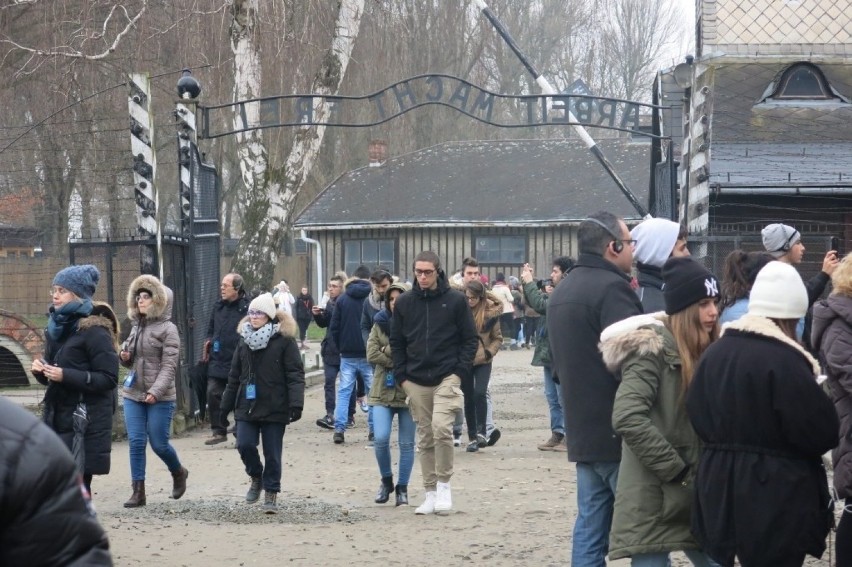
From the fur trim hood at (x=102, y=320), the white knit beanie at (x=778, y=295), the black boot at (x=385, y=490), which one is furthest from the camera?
the black boot at (x=385, y=490)

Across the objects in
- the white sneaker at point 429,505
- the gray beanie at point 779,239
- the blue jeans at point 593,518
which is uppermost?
the gray beanie at point 779,239

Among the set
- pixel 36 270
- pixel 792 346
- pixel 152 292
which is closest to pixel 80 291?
pixel 152 292

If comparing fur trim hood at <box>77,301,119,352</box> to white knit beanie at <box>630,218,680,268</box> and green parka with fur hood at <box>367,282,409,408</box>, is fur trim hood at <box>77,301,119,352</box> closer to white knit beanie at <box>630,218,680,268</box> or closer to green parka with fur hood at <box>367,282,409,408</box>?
green parka with fur hood at <box>367,282,409,408</box>

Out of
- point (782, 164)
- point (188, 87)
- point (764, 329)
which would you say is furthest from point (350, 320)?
point (764, 329)

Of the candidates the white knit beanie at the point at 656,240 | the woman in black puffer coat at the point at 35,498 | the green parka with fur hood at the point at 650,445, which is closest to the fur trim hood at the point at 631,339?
the green parka with fur hood at the point at 650,445

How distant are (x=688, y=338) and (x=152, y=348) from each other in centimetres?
570

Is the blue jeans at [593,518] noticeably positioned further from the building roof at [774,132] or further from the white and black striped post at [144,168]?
the building roof at [774,132]

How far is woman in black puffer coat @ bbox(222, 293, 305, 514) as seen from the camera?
390 inches

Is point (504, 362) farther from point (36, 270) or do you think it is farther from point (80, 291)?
point (80, 291)

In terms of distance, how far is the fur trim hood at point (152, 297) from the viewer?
1035cm

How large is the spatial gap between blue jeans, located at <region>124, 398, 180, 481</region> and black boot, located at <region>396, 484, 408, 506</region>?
5.59 ft

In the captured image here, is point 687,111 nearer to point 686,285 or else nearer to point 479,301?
point 479,301

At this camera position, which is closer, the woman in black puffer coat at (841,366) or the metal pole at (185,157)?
the woman in black puffer coat at (841,366)

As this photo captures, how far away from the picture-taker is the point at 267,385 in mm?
9906
